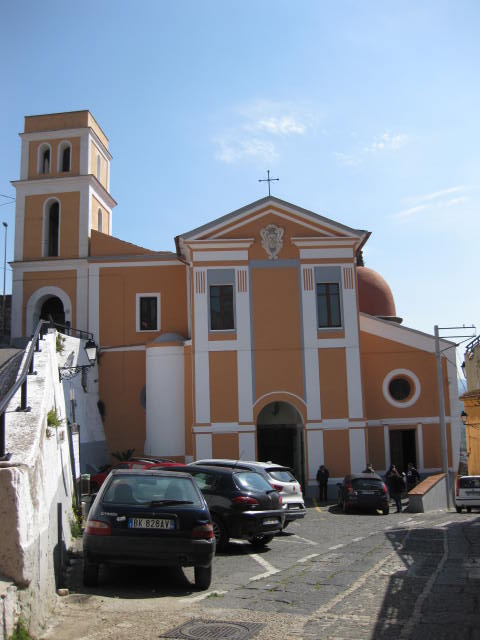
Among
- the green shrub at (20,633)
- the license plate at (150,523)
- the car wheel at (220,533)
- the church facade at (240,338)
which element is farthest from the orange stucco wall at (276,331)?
the green shrub at (20,633)

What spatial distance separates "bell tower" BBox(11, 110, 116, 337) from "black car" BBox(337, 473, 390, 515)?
14.8 metres

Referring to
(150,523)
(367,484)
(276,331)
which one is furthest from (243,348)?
(150,523)

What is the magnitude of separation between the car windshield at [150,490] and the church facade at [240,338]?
1756cm

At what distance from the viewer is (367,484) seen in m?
22.1

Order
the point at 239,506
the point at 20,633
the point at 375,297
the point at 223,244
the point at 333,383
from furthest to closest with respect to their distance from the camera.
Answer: the point at 375,297
the point at 223,244
the point at 333,383
the point at 239,506
the point at 20,633

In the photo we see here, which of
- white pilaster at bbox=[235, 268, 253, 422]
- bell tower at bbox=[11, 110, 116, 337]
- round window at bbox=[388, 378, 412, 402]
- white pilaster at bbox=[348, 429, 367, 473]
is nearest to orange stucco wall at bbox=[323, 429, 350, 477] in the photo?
white pilaster at bbox=[348, 429, 367, 473]

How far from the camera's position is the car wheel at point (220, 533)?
12.0 metres

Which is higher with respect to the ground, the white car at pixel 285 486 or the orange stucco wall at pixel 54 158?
the orange stucco wall at pixel 54 158

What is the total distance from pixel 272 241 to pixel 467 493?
12495mm

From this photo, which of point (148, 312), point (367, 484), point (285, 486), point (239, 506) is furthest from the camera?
point (148, 312)

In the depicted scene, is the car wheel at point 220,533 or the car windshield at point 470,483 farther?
the car windshield at point 470,483

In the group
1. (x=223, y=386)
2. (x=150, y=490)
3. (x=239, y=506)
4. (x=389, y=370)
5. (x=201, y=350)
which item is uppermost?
(x=201, y=350)

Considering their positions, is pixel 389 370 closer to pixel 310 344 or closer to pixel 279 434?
pixel 310 344

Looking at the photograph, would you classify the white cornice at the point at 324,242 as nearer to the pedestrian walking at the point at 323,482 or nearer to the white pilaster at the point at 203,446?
the white pilaster at the point at 203,446
